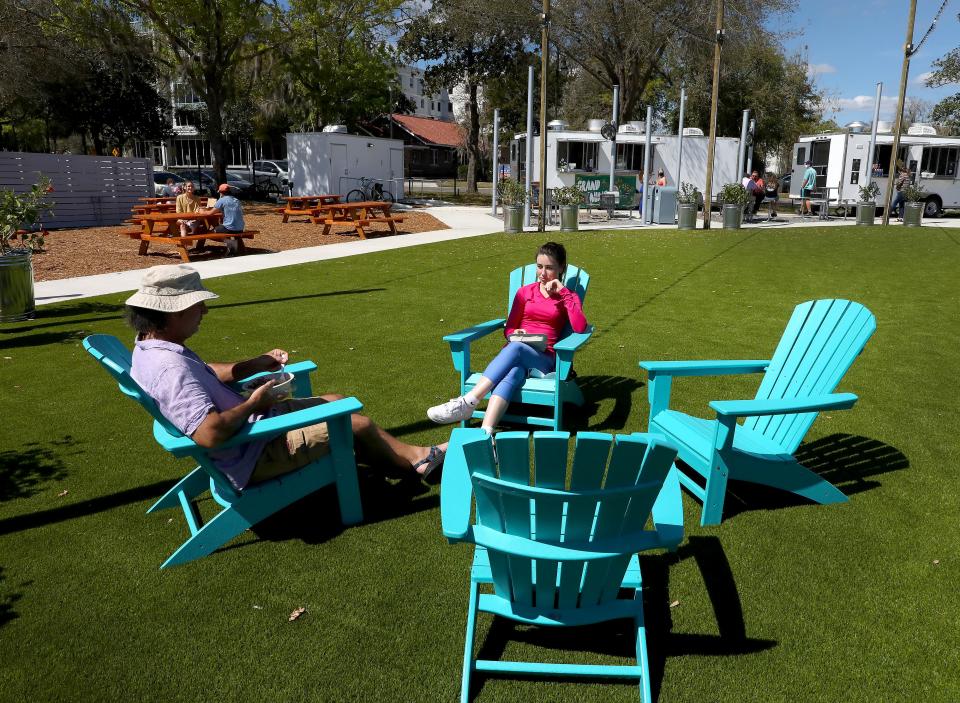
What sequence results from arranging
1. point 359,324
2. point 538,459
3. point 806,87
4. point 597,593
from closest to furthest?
point 538,459, point 597,593, point 359,324, point 806,87

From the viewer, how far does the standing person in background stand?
79.5ft

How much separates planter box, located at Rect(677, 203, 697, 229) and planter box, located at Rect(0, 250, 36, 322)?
49.8ft

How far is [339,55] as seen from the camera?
94.3ft

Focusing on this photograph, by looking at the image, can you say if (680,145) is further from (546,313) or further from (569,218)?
(546,313)

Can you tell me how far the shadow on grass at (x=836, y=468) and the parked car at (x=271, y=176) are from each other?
2595cm

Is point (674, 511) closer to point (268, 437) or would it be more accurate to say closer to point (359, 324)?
point (268, 437)

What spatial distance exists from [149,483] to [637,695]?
9.30 feet

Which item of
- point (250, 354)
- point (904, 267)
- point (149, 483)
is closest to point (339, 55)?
point (904, 267)

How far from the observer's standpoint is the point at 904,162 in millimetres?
24297

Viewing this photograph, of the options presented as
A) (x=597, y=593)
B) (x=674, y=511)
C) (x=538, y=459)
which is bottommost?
(x=597, y=593)

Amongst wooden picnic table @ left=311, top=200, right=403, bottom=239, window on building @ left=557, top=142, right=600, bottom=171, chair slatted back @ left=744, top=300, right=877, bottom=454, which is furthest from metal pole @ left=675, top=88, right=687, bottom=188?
chair slatted back @ left=744, top=300, right=877, bottom=454

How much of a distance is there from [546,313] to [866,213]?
64.3 ft

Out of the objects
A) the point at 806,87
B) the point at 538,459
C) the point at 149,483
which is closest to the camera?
the point at 538,459

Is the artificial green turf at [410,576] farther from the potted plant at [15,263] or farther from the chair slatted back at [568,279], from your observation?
the potted plant at [15,263]
